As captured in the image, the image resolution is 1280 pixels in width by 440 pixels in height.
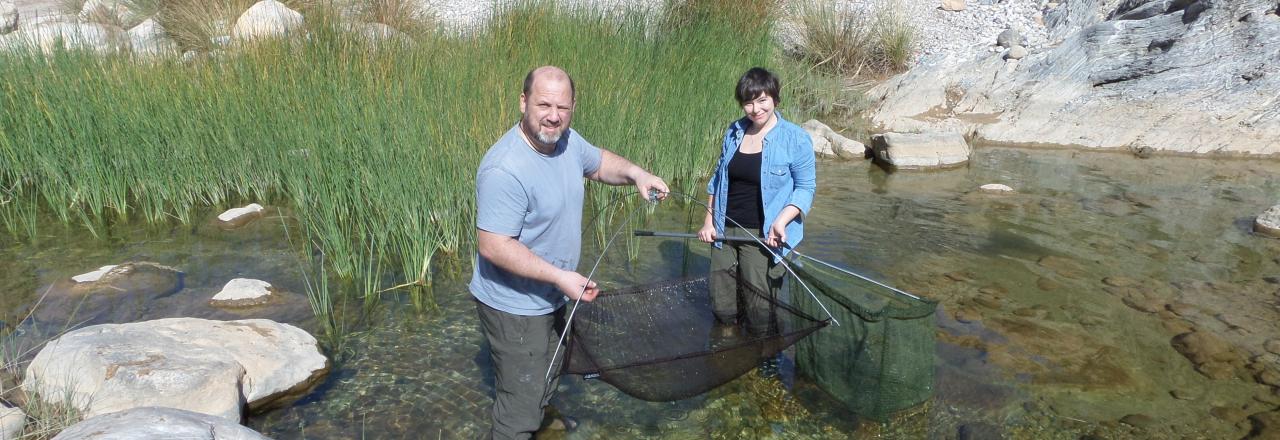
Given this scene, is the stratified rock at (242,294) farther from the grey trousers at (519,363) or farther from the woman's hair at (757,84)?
the woman's hair at (757,84)

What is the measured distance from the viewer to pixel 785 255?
325 cm

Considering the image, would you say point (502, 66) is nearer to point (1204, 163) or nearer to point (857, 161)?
point (857, 161)

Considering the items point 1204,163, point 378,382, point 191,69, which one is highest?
point 191,69

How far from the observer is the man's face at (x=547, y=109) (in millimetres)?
2260

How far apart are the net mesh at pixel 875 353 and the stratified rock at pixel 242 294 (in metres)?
2.98

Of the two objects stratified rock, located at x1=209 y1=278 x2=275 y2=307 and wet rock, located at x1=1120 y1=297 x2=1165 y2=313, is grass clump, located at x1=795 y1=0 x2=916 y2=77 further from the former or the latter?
stratified rock, located at x1=209 y1=278 x2=275 y2=307

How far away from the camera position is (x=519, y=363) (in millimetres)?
2562

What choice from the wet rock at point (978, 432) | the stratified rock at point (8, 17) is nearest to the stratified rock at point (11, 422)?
the wet rock at point (978, 432)

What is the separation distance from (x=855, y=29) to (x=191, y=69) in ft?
30.1

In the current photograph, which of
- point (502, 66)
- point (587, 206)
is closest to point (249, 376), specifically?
point (587, 206)

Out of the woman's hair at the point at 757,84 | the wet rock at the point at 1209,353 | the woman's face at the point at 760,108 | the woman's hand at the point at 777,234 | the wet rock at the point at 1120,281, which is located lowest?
the wet rock at the point at 1209,353

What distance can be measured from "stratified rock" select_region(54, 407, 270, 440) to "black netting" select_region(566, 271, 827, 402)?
106cm

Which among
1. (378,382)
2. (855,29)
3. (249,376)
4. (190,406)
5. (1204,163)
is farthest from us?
Answer: (855,29)

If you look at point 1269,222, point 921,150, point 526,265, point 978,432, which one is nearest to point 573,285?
point 526,265
